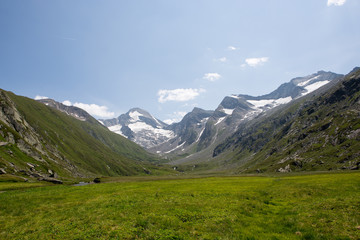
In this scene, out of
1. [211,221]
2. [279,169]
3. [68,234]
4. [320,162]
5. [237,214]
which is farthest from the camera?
[279,169]

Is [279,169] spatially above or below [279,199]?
below

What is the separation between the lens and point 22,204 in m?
31.7

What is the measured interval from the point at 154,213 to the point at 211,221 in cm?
746

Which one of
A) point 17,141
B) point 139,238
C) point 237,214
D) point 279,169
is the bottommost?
point 279,169

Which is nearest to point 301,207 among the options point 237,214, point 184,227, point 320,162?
point 237,214

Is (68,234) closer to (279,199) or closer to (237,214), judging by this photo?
(237,214)

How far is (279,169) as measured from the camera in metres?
169

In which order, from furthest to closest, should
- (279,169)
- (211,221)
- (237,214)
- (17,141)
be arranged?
(279,169) < (17,141) < (237,214) < (211,221)

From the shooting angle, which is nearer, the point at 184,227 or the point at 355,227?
the point at 355,227

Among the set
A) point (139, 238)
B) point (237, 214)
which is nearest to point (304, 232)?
point (237, 214)

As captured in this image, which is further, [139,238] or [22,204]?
[22,204]

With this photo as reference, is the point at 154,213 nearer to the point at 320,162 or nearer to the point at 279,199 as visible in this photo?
the point at 279,199

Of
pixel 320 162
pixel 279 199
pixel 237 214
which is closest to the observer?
pixel 237 214

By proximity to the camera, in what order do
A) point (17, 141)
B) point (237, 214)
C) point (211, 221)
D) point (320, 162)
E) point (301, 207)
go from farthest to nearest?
1. point (320, 162)
2. point (17, 141)
3. point (301, 207)
4. point (237, 214)
5. point (211, 221)
